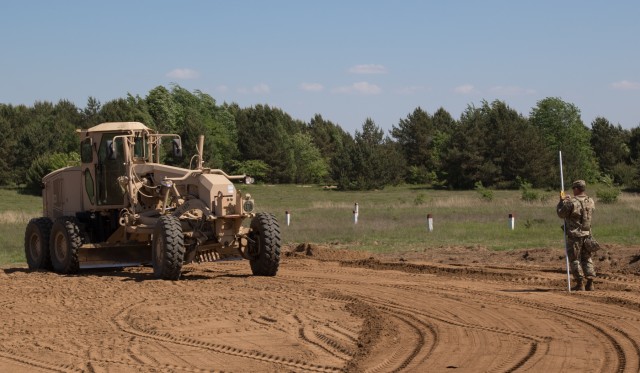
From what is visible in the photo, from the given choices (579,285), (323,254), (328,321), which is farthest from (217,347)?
(323,254)

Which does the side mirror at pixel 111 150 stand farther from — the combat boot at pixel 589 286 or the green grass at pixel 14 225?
the combat boot at pixel 589 286

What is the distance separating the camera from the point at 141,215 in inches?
745

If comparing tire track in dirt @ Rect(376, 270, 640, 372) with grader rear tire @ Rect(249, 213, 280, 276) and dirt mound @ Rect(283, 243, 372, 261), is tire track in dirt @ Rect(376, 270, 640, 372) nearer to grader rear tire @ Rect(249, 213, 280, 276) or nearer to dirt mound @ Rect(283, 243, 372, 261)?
grader rear tire @ Rect(249, 213, 280, 276)

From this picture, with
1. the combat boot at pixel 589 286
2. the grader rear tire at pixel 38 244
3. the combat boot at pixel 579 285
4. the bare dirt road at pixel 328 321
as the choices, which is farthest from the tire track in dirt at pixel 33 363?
the grader rear tire at pixel 38 244

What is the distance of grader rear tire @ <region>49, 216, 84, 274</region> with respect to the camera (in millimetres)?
19156

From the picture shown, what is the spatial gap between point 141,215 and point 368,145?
6120 cm

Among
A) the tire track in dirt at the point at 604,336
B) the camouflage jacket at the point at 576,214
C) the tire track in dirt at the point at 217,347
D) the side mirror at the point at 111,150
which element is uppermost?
the side mirror at the point at 111,150

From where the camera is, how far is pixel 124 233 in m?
19.3

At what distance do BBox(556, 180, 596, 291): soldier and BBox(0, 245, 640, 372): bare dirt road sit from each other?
17.3 inches

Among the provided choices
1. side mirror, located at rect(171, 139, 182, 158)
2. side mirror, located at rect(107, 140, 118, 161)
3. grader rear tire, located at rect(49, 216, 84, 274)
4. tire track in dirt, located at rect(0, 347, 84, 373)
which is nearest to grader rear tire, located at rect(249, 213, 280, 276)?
side mirror, located at rect(171, 139, 182, 158)

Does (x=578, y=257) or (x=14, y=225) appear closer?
(x=578, y=257)

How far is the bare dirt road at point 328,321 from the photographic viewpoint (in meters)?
9.77

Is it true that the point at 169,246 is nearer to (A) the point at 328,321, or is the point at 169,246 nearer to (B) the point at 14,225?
(A) the point at 328,321

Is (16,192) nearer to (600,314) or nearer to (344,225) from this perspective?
(344,225)
